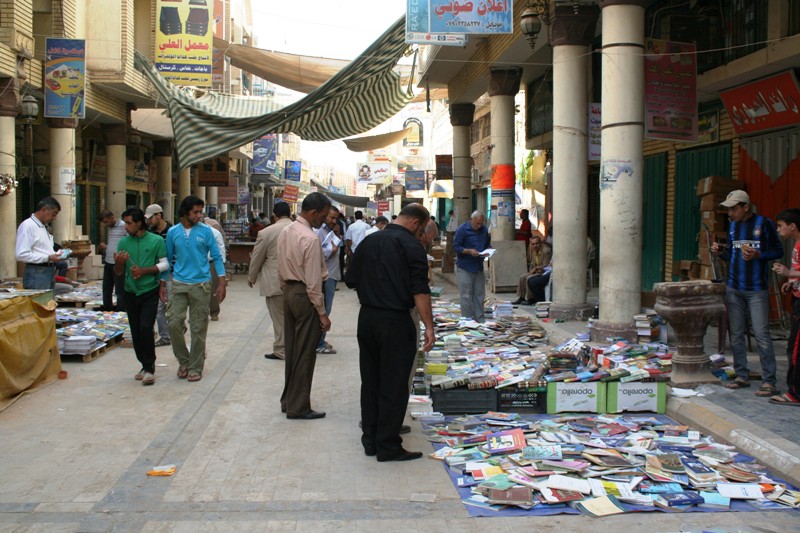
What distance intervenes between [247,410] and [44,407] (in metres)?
1.88

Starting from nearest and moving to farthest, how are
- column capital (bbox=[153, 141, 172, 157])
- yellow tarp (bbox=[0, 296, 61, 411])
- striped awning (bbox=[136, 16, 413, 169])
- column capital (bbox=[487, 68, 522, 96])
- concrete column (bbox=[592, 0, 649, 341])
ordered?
yellow tarp (bbox=[0, 296, 61, 411]) → concrete column (bbox=[592, 0, 649, 341]) → striped awning (bbox=[136, 16, 413, 169]) → column capital (bbox=[487, 68, 522, 96]) → column capital (bbox=[153, 141, 172, 157])

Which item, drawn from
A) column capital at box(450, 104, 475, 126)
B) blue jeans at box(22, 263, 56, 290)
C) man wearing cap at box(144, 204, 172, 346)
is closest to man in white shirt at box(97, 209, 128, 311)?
man wearing cap at box(144, 204, 172, 346)

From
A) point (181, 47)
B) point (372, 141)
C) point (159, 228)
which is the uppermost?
point (181, 47)

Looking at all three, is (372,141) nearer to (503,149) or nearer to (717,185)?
(503,149)

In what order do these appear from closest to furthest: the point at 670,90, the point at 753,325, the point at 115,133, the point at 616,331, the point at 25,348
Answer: the point at 753,325
the point at 25,348
the point at 616,331
the point at 670,90
the point at 115,133

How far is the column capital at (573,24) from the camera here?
1204 cm

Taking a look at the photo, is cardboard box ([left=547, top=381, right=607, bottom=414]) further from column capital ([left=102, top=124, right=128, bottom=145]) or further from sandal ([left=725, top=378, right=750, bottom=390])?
column capital ([left=102, top=124, right=128, bottom=145])

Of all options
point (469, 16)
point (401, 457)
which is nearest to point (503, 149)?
point (469, 16)

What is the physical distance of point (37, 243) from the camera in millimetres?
9562

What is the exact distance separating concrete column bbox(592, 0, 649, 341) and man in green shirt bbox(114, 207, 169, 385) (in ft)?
17.8

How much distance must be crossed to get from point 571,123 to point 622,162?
2.35 meters

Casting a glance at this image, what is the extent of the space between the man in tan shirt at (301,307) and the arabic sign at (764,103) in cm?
740

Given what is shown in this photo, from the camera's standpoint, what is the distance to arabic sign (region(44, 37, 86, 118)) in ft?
57.0

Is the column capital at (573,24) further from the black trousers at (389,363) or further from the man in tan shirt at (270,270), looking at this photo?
the black trousers at (389,363)
